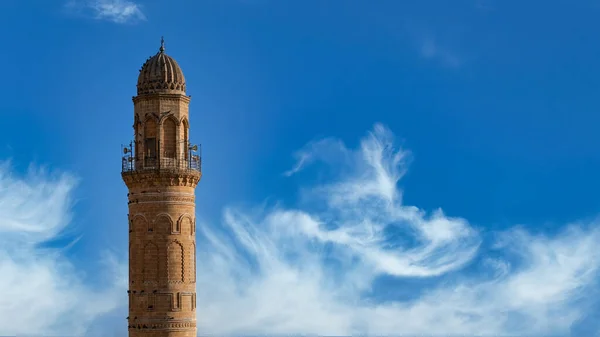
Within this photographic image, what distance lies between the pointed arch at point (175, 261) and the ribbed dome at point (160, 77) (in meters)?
9.15

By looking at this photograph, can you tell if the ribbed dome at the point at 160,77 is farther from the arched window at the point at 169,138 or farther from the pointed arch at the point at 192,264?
the pointed arch at the point at 192,264

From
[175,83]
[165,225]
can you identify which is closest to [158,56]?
[175,83]

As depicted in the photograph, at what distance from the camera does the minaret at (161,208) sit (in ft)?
335

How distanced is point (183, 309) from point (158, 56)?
50.0 feet

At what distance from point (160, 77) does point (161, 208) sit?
25.7ft

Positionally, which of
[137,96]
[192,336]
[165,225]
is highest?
Answer: [137,96]

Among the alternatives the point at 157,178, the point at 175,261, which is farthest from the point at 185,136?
the point at 175,261

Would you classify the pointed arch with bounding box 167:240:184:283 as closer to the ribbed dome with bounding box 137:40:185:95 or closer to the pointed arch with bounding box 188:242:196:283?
the pointed arch with bounding box 188:242:196:283

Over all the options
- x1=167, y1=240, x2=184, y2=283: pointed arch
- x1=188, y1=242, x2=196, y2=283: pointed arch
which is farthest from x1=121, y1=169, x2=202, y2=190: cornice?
x1=188, y1=242, x2=196, y2=283: pointed arch

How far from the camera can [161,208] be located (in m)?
103

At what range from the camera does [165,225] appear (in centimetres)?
10250

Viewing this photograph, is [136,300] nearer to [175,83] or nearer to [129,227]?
[129,227]

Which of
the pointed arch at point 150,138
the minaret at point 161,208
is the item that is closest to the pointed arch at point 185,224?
the minaret at point 161,208

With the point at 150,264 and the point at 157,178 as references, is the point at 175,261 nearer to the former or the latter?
the point at 150,264
